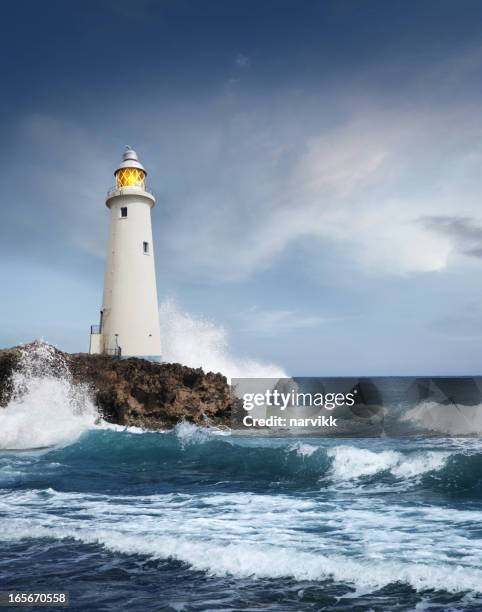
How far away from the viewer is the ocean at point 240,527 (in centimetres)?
455

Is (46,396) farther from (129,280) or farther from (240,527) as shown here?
(240,527)

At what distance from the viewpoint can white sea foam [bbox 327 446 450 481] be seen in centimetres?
998

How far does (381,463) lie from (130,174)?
56.6 feet

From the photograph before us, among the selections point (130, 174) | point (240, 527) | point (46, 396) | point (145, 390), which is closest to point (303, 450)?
point (240, 527)

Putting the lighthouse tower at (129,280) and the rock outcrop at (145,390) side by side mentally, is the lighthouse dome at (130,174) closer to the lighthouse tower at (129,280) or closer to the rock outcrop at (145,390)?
the lighthouse tower at (129,280)

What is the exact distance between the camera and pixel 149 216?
22.6m

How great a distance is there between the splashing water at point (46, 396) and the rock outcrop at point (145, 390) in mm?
273

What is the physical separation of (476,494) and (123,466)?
7.24 m

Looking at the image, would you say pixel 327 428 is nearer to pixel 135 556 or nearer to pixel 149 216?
pixel 149 216

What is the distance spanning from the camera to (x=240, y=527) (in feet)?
21.8

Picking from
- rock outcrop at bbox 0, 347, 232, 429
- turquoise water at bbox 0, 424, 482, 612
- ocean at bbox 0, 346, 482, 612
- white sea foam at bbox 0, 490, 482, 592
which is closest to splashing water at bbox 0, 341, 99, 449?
rock outcrop at bbox 0, 347, 232, 429

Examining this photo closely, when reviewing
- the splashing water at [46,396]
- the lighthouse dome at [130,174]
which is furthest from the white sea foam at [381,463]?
the lighthouse dome at [130,174]

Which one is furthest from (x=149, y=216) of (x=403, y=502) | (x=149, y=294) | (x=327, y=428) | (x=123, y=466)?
(x=403, y=502)

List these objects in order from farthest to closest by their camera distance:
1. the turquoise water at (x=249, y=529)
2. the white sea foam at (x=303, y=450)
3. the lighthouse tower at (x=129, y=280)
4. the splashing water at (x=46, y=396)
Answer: the lighthouse tower at (x=129, y=280) → the splashing water at (x=46, y=396) → the white sea foam at (x=303, y=450) → the turquoise water at (x=249, y=529)
